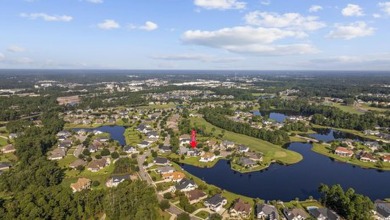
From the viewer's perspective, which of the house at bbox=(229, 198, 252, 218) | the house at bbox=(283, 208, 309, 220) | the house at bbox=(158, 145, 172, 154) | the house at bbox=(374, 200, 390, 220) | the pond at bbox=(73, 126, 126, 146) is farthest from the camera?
the pond at bbox=(73, 126, 126, 146)

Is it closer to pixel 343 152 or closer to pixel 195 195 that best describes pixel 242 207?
pixel 195 195

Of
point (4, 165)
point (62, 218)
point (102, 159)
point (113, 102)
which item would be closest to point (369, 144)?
point (102, 159)

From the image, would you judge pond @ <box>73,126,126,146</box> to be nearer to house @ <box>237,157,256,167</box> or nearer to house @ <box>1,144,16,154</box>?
house @ <box>1,144,16,154</box>

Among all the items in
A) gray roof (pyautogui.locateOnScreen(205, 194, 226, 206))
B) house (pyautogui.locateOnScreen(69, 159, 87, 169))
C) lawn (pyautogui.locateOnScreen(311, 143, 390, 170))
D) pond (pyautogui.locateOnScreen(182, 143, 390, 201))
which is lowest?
pond (pyautogui.locateOnScreen(182, 143, 390, 201))

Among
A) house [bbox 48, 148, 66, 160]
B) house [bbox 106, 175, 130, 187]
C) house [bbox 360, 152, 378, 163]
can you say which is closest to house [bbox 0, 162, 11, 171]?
house [bbox 48, 148, 66, 160]

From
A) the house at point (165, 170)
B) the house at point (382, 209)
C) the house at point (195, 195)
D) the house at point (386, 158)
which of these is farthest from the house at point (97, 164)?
the house at point (386, 158)

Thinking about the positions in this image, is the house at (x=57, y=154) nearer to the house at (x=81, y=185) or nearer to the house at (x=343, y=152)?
the house at (x=81, y=185)
